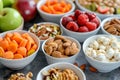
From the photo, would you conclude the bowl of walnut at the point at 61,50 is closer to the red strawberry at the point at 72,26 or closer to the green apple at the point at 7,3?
the red strawberry at the point at 72,26

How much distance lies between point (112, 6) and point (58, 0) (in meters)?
0.26

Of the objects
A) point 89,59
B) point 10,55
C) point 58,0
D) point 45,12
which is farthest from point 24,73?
point 58,0

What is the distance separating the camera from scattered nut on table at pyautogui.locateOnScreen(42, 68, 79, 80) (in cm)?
87

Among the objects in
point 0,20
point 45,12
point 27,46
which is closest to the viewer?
point 27,46

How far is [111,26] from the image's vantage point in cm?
107

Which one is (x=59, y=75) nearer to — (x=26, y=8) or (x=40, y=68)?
(x=40, y=68)

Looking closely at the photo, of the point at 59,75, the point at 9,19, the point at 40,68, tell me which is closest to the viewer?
the point at 59,75

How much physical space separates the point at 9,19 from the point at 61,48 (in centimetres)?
28

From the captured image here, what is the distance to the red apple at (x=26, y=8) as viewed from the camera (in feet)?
3.94

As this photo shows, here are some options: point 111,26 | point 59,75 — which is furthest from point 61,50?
point 111,26

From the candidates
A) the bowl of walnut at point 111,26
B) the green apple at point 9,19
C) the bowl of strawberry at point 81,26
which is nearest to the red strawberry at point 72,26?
the bowl of strawberry at point 81,26

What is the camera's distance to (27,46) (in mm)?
975

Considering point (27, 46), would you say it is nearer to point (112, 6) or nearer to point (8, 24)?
point (8, 24)

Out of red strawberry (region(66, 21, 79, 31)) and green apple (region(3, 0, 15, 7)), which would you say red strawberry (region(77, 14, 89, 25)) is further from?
green apple (region(3, 0, 15, 7))
